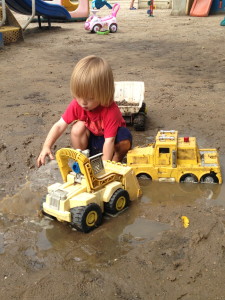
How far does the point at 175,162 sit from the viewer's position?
2.89 m

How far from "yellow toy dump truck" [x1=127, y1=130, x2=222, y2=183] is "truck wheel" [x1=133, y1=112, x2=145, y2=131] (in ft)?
2.92

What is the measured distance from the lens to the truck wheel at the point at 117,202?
8.16 feet

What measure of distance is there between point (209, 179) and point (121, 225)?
799 millimetres

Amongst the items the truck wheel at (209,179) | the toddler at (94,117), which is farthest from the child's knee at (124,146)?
the truck wheel at (209,179)

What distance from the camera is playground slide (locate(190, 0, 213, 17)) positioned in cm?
1380

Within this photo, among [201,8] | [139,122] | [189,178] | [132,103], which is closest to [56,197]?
[189,178]

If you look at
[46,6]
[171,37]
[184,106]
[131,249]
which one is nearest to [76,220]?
[131,249]

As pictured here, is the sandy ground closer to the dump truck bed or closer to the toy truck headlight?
the toy truck headlight

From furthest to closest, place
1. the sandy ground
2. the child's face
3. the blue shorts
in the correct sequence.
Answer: the blue shorts < the child's face < the sandy ground

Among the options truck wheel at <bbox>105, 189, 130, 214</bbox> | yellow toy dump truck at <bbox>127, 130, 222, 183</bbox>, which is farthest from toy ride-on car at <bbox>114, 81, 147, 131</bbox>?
truck wheel at <bbox>105, 189, 130, 214</bbox>

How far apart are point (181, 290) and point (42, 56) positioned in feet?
21.7

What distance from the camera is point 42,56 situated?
7.82m

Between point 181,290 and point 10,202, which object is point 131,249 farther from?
point 10,202

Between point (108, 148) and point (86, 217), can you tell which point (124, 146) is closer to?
point (108, 148)
